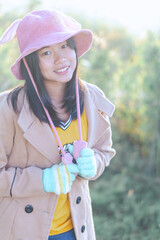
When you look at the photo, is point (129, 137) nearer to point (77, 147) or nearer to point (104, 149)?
point (104, 149)

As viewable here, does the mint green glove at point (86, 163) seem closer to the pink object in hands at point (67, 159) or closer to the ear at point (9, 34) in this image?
the pink object in hands at point (67, 159)

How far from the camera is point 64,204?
1655mm

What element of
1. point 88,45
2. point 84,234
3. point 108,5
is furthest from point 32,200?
point 108,5

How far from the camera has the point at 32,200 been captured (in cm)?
156

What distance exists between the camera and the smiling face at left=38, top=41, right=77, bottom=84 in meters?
1.54

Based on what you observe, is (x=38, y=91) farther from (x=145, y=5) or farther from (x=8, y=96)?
(x=145, y=5)

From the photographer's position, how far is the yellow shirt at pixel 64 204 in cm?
161

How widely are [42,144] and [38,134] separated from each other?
0.06m

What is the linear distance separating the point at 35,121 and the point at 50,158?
21 centimetres

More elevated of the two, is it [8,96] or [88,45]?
[88,45]

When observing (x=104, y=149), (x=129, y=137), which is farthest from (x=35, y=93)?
(x=129, y=137)

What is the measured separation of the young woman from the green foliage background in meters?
1.65

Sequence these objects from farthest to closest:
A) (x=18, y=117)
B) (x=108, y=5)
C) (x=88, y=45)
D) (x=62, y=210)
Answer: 1. (x=108, y=5)
2. (x=88, y=45)
3. (x=62, y=210)
4. (x=18, y=117)

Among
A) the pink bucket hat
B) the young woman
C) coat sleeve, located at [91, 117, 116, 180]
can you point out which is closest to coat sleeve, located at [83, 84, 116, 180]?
coat sleeve, located at [91, 117, 116, 180]
